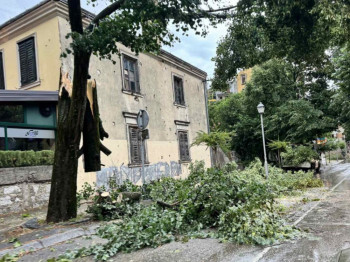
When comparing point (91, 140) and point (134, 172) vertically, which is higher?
point (91, 140)

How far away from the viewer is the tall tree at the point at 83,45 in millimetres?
6938

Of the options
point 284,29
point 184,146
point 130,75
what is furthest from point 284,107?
point 284,29

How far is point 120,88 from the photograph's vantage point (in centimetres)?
1414

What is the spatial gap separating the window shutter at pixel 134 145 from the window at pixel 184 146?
415 centimetres

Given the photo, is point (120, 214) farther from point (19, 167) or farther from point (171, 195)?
point (19, 167)

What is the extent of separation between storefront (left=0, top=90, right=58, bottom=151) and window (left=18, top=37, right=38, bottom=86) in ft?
6.82

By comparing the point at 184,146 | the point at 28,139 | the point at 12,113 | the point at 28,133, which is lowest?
the point at 184,146

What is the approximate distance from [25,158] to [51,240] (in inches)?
170

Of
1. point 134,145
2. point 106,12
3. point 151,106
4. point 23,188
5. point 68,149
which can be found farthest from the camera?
point 151,106

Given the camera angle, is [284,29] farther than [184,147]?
No

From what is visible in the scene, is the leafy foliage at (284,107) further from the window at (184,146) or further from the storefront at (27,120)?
the storefront at (27,120)

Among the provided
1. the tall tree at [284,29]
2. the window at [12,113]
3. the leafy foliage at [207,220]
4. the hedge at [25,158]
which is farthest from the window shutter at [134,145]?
the leafy foliage at [207,220]

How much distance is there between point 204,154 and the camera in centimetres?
2128

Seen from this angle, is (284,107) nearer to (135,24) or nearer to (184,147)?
(184,147)
